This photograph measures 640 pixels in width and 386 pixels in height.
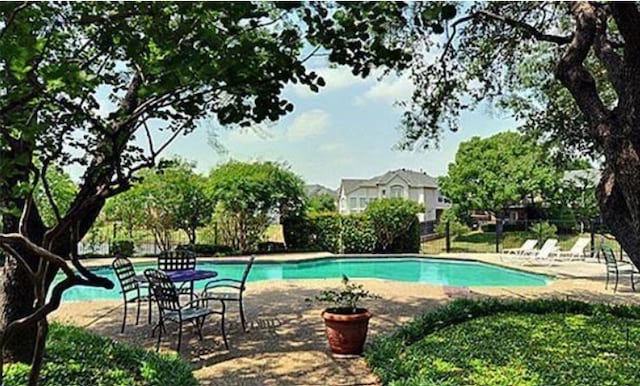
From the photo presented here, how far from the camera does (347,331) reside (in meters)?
5.68

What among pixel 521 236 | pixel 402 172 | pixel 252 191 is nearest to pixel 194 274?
pixel 252 191

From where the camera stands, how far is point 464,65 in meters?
7.85

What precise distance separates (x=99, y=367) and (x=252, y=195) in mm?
13095

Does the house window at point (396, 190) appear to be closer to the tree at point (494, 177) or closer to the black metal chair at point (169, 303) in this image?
the tree at point (494, 177)

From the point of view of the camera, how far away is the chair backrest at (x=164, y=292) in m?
6.04

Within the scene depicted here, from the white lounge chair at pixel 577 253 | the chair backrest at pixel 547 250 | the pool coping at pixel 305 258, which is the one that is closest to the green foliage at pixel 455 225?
the pool coping at pixel 305 258

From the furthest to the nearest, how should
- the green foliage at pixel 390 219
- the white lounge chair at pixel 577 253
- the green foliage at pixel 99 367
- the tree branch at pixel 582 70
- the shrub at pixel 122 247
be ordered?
the green foliage at pixel 390 219 < the shrub at pixel 122 247 < the white lounge chair at pixel 577 253 < the tree branch at pixel 582 70 < the green foliage at pixel 99 367

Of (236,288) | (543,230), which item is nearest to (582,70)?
(236,288)

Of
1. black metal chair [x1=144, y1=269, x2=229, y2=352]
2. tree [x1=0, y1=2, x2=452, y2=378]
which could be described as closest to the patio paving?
black metal chair [x1=144, y1=269, x2=229, y2=352]

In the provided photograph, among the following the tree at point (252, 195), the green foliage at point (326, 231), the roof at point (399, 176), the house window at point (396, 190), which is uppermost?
the roof at point (399, 176)

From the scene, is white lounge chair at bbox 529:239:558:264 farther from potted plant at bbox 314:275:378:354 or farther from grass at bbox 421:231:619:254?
potted plant at bbox 314:275:378:354

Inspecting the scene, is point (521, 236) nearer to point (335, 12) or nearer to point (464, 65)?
point (464, 65)

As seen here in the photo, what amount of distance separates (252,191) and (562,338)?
42.7 feet

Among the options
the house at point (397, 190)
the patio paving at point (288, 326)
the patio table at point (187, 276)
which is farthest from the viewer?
the house at point (397, 190)
